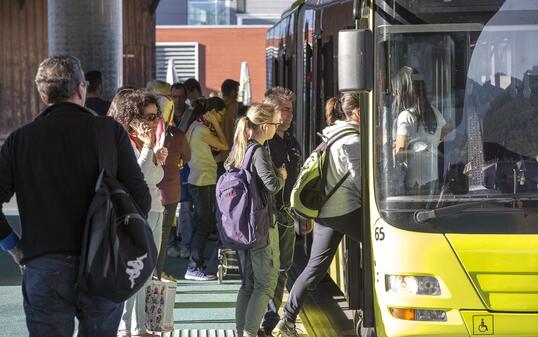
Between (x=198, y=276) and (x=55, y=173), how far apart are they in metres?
5.89

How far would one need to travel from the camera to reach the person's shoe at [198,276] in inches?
422

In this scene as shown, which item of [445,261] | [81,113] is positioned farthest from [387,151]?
[81,113]

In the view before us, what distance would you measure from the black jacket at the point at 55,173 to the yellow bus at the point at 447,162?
6.06 ft

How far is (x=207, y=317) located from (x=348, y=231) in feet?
6.54

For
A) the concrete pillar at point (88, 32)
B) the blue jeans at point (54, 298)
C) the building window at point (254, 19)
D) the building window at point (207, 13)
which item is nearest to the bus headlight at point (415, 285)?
the blue jeans at point (54, 298)

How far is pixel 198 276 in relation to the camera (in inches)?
422

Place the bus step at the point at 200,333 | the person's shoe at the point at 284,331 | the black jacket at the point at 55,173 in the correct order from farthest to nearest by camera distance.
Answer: the bus step at the point at 200,333 < the person's shoe at the point at 284,331 < the black jacket at the point at 55,173

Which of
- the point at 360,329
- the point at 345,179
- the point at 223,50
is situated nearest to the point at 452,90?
the point at 345,179

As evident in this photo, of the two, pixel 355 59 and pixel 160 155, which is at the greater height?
pixel 355 59

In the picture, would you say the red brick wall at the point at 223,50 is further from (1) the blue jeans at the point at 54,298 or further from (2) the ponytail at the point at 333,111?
(1) the blue jeans at the point at 54,298

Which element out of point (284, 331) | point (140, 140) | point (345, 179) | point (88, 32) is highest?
point (88, 32)

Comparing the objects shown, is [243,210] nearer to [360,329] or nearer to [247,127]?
[247,127]

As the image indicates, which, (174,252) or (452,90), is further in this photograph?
(174,252)

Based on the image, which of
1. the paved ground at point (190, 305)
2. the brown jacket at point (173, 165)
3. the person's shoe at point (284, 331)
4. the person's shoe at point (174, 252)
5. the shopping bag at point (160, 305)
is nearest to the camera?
the shopping bag at point (160, 305)
